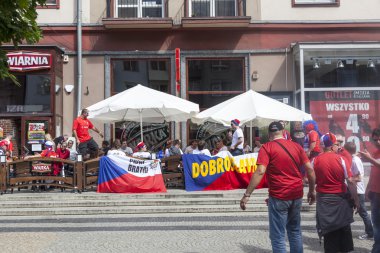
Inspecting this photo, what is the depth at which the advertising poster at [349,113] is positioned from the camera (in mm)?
18922

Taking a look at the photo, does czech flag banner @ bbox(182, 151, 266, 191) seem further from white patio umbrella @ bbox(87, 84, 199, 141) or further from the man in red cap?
the man in red cap

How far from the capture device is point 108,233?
9102 mm

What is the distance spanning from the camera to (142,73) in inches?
775

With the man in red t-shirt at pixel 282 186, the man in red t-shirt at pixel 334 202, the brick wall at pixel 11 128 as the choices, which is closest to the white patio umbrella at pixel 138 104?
the brick wall at pixel 11 128

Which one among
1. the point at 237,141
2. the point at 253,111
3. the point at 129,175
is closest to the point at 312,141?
the point at 253,111

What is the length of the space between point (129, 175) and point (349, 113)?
9050 mm

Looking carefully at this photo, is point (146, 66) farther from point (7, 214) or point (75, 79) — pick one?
point (7, 214)

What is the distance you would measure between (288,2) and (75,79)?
26.4 feet

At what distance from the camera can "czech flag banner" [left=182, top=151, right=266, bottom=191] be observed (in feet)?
44.9

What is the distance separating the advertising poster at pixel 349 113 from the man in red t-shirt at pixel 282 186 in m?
12.8

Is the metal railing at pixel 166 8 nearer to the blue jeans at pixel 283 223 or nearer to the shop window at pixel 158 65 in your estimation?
the shop window at pixel 158 65

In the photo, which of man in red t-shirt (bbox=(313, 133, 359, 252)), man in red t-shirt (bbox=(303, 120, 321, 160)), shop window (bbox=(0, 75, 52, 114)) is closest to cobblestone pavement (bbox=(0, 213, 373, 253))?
man in red t-shirt (bbox=(313, 133, 359, 252))

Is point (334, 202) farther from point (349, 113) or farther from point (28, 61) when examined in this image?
point (28, 61)

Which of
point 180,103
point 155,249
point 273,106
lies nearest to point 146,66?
point 180,103
